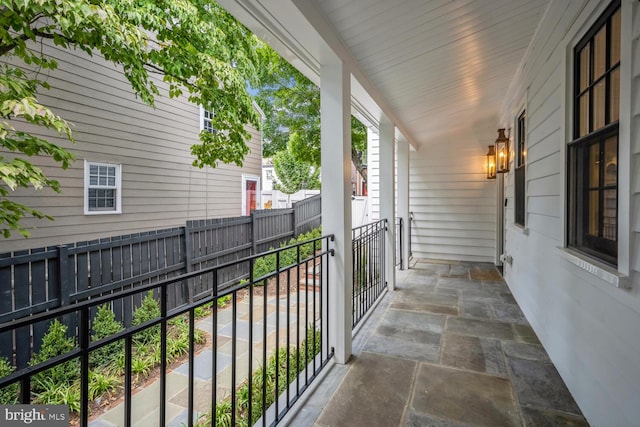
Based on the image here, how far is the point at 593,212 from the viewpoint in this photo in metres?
1.84

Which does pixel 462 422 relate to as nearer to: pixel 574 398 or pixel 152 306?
pixel 574 398

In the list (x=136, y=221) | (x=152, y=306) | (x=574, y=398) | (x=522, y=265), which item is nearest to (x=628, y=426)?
(x=574, y=398)

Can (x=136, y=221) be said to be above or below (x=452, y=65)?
below

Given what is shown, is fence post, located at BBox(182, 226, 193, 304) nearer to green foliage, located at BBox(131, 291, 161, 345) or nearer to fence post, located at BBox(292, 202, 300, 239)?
green foliage, located at BBox(131, 291, 161, 345)

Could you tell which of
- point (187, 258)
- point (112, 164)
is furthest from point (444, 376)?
point (112, 164)

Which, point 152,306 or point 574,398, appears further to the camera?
point 152,306

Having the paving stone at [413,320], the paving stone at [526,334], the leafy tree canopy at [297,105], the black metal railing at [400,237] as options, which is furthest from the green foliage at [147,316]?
the leafy tree canopy at [297,105]

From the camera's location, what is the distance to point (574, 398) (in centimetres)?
190

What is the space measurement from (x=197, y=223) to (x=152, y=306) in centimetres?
125

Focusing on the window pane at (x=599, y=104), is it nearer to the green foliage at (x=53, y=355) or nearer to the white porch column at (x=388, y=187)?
the white porch column at (x=388, y=187)

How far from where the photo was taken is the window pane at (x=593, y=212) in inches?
70.8

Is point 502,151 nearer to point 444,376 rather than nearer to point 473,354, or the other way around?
point 473,354

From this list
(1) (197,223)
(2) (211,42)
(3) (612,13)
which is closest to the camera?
(3) (612,13)

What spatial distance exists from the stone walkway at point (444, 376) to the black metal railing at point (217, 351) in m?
0.28
